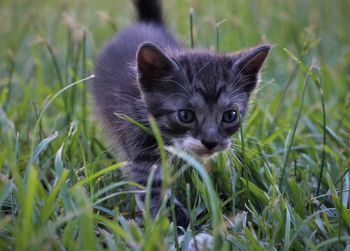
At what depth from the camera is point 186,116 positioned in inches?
118

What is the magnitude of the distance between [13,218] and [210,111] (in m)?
1.16

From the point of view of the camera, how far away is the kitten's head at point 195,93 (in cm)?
295

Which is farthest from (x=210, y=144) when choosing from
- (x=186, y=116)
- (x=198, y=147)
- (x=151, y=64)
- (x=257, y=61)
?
(x=257, y=61)

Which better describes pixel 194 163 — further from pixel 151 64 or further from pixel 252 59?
pixel 252 59

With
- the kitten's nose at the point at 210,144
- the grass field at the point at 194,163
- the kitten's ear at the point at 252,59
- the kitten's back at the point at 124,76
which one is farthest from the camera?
the kitten's back at the point at 124,76

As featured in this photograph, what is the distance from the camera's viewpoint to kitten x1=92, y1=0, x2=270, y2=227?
297 cm

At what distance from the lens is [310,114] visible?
4.11 meters

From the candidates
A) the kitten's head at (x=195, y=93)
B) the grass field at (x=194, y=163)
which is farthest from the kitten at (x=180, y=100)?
the grass field at (x=194, y=163)

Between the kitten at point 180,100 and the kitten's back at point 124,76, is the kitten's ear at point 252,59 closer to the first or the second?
the kitten at point 180,100

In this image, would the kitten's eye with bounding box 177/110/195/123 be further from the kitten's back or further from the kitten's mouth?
the kitten's back

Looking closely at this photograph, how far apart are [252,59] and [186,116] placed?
55 cm

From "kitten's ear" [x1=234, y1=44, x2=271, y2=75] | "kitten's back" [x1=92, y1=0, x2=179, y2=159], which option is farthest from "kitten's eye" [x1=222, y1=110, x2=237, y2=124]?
"kitten's back" [x1=92, y1=0, x2=179, y2=159]

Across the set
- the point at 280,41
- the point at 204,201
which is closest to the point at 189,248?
the point at 204,201

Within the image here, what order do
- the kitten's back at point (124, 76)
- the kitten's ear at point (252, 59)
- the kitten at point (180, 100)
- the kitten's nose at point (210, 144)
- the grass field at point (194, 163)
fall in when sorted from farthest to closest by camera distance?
the kitten's back at point (124, 76)
the kitten's ear at point (252, 59)
the kitten at point (180, 100)
the kitten's nose at point (210, 144)
the grass field at point (194, 163)
